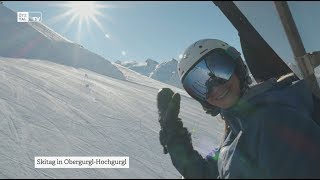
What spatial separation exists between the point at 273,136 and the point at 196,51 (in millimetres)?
1067

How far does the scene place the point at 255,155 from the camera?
2.08m

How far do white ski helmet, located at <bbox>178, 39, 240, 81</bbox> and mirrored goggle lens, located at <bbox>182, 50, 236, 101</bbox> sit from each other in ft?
0.12

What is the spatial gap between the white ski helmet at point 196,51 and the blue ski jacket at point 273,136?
0.57m

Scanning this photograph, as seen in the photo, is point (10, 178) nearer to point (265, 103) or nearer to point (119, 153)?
point (119, 153)

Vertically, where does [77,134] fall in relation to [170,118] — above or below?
below

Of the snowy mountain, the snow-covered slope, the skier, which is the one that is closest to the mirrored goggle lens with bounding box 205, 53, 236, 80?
the skier

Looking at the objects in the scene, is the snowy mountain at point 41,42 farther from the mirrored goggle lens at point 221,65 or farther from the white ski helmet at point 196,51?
the mirrored goggle lens at point 221,65

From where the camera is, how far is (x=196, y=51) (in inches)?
112

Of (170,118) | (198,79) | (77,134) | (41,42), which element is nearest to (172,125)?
(170,118)

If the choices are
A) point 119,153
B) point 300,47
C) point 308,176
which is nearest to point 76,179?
point 119,153

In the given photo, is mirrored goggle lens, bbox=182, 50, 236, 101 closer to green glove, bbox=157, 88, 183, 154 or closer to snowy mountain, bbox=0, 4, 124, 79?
green glove, bbox=157, 88, 183, 154

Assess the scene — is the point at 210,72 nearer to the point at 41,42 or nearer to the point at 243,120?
the point at 243,120

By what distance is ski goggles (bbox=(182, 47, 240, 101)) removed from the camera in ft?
8.77

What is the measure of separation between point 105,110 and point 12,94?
381cm
